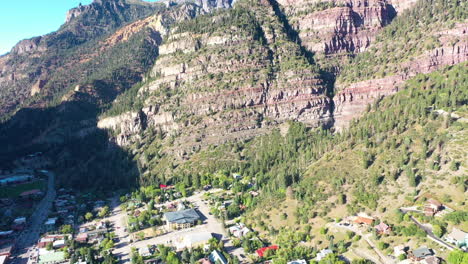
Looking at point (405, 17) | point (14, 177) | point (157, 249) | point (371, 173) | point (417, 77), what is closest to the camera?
point (157, 249)

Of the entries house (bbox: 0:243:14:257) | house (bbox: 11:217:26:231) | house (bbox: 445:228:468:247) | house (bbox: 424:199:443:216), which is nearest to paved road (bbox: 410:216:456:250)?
house (bbox: 445:228:468:247)

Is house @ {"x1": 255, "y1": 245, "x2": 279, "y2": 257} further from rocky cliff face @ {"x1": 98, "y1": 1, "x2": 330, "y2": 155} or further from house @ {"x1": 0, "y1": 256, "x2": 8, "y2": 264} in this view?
rocky cliff face @ {"x1": 98, "y1": 1, "x2": 330, "y2": 155}

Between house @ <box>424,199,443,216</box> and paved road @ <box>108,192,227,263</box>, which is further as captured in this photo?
paved road @ <box>108,192,227,263</box>

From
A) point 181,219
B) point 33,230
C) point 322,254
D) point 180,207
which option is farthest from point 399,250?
point 33,230

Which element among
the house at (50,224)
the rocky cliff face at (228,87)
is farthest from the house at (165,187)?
the house at (50,224)

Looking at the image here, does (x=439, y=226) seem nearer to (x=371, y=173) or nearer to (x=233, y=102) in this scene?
(x=371, y=173)

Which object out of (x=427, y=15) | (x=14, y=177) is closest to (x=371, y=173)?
(x=427, y=15)
